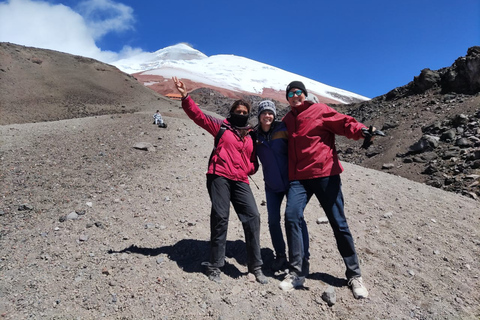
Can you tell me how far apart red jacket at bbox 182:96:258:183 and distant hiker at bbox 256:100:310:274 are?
0.60 feet

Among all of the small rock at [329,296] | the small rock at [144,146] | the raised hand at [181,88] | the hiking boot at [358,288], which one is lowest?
the small rock at [329,296]

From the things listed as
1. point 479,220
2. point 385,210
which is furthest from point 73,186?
point 479,220

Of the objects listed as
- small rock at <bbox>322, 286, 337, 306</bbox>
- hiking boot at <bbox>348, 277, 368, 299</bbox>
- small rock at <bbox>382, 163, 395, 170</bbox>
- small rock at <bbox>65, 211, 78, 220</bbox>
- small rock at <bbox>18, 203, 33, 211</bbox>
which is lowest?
small rock at <bbox>18, 203, 33, 211</bbox>

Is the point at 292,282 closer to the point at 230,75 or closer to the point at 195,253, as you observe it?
the point at 195,253

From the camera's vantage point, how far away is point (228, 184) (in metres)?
2.90

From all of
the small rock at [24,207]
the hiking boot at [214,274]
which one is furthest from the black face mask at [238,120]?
the small rock at [24,207]

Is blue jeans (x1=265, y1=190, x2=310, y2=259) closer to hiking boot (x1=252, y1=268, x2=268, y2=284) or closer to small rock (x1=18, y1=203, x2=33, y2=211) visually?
hiking boot (x1=252, y1=268, x2=268, y2=284)

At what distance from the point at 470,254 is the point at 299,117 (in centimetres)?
293

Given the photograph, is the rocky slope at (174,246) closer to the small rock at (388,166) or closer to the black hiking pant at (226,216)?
the black hiking pant at (226,216)

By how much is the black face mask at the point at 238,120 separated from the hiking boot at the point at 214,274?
139 centimetres

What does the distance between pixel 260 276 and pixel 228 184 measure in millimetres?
924

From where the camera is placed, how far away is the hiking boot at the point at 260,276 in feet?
9.46

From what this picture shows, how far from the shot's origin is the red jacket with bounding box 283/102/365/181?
278 centimetres

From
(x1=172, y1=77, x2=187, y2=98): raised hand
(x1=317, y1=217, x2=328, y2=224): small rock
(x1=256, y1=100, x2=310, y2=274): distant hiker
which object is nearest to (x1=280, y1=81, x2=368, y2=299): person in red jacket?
(x1=256, y1=100, x2=310, y2=274): distant hiker
